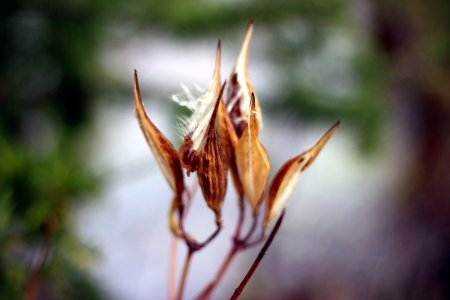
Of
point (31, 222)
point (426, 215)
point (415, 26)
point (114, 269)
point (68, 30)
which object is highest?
point (415, 26)

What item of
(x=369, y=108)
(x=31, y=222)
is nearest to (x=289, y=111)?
(x=369, y=108)

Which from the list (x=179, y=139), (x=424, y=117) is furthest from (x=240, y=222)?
(x=424, y=117)

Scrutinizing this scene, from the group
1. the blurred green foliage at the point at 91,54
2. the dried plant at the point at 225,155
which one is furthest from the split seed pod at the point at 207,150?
the blurred green foliage at the point at 91,54

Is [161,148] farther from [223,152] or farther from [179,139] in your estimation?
[179,139]

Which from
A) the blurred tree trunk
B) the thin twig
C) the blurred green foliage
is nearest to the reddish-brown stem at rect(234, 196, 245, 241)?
the thin twig

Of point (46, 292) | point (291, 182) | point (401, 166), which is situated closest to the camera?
point (291, 182)

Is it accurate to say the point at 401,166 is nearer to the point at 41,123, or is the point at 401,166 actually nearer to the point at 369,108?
the point at 369,108
